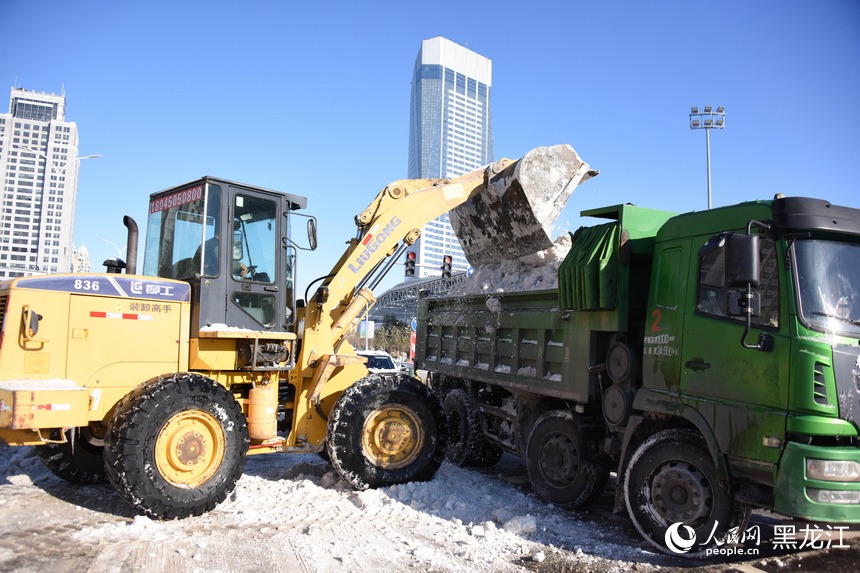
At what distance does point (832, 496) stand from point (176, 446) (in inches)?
199

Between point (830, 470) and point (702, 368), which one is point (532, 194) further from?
point (830, 470)

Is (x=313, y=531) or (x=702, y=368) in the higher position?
(x=702, y=368)

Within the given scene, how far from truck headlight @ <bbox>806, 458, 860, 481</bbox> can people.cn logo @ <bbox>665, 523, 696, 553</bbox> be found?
1.04m

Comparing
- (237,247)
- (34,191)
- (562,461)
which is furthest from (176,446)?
(34,191)

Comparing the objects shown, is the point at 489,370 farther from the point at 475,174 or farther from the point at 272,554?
the point at 272,554

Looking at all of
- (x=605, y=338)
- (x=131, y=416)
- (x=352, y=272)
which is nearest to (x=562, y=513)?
(x=605, y=338)

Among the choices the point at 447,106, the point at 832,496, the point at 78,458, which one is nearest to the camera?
the point at 832,496

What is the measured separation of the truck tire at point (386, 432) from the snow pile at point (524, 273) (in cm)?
186

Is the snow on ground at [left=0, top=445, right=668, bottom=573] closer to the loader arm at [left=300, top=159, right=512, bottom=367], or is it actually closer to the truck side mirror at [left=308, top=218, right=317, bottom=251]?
the loader arm at [left=300, top=159, right=512, bottom=367]

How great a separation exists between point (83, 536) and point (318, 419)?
8.27 ft

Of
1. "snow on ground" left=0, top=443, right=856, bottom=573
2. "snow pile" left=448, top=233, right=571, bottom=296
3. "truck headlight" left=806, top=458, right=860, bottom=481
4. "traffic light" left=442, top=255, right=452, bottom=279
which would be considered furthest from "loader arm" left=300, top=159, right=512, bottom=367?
"traffic light" left=442, top=255, right=452, bottom=279

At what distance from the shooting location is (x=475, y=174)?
826 cm

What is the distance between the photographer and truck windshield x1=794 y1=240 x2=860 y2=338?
4.12 metres

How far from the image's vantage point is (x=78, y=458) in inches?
251
